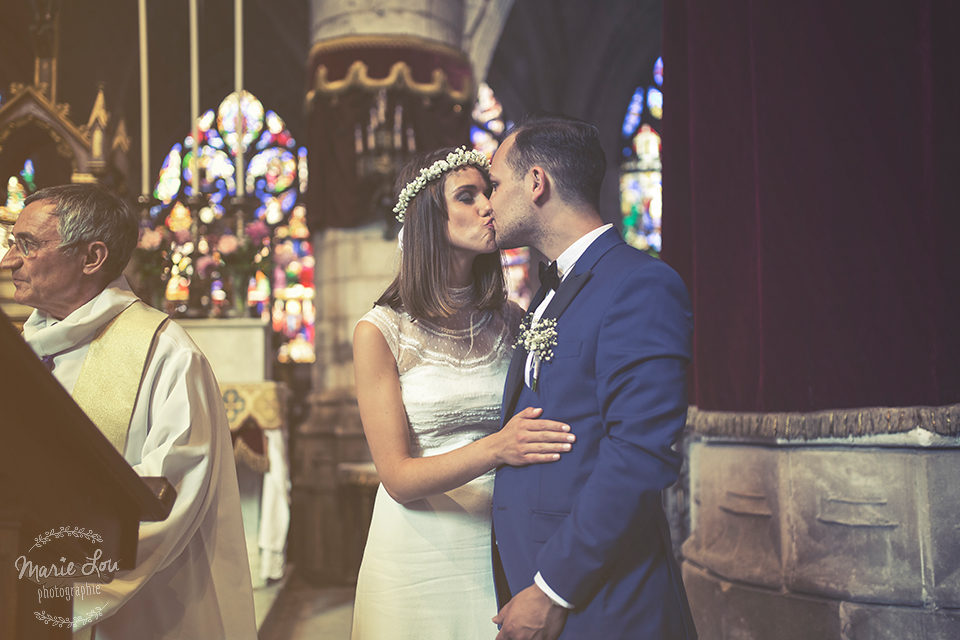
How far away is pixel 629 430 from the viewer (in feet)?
3.88

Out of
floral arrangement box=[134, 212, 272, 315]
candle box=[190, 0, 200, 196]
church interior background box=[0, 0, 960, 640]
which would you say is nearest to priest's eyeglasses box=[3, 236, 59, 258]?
church interior background box=[0, 0, 960, 640]

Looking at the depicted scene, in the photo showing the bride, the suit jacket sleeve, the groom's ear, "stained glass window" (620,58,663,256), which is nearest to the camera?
the suit jacket sleeve

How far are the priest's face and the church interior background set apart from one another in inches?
46.4

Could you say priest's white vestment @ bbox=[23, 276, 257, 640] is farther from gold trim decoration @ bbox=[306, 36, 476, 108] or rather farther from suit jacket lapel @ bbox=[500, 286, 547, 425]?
gold trim decoration @ bbox=[306, 36, 476, 108]

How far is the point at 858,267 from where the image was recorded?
8.08 ft

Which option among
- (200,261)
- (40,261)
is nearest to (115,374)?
(40,261)

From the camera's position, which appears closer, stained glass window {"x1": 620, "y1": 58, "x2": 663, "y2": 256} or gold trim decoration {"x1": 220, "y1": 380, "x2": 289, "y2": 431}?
gold trim decoration {"x1": 220, "y1": 380, "x2": 289, "y2": 431}

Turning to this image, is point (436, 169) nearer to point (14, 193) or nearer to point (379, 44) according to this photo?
point (14, 193)

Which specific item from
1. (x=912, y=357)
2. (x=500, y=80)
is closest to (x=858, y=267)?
(x=912, y=357)

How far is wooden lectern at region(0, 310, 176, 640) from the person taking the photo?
898 mm

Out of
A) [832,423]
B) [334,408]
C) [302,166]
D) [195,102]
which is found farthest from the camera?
[302,166]

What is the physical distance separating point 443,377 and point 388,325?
0.58 ft

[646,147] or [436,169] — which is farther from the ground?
[646,147]

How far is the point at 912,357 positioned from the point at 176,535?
7.12ft
